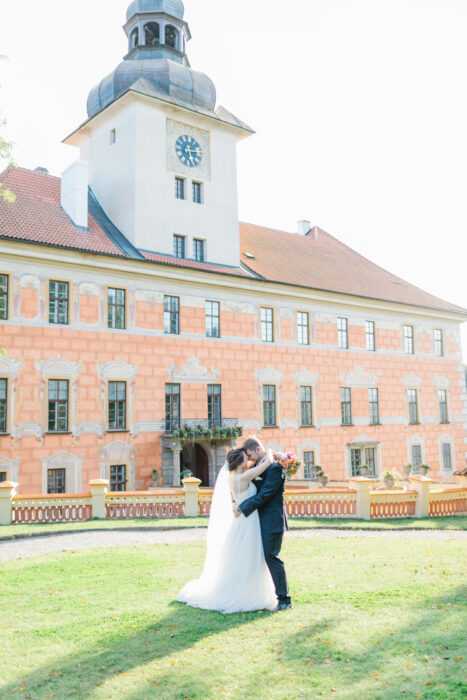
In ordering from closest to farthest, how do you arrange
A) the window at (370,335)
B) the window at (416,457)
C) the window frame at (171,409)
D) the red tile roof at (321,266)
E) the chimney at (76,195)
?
the chimney at (76,195) < the window frame at (171,409) < the red tile roof at (321,266) < the window at (370,335) < the window at (416,457)

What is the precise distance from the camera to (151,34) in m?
29.8

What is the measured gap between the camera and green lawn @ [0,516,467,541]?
15258mm

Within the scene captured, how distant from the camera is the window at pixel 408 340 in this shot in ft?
119

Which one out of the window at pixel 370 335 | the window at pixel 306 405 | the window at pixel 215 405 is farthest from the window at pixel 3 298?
the window at pixel 370 335

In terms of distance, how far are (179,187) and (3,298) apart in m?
10.4

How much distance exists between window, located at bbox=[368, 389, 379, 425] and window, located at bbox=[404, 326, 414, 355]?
4.13 m

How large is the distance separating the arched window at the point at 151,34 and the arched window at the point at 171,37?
52 cm

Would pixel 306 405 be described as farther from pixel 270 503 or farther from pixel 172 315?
pixel 270 503

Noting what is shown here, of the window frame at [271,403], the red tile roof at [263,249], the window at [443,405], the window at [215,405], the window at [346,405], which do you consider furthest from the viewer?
the window at [443,405]

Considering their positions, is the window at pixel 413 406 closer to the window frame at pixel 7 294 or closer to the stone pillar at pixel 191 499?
the stone pillar at pixel 191 499

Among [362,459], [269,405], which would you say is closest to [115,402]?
[269,405]

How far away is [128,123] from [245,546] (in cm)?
2364

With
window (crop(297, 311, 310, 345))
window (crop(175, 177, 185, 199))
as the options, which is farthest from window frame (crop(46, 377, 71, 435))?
window (crop(297, 311, 310, 345))

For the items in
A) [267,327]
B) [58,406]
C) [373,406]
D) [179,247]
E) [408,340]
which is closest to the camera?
[58,406]
